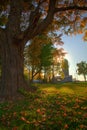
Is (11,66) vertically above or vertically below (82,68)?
below

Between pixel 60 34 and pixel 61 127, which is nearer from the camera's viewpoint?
pixel 61 127

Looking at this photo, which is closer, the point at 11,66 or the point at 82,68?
the point at 11,66

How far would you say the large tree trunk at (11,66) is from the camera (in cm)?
1291

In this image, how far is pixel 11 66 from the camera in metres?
13.4

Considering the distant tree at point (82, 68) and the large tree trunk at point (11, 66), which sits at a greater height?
the distant tree at point (82, 68)

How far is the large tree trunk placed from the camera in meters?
12.9

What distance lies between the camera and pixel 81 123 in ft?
21.1

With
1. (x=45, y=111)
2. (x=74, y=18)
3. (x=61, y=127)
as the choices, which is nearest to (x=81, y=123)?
(x=61, y=127)

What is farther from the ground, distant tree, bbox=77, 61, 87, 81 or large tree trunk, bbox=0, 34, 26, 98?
distant tree, bbox=77, 61, 87, 81

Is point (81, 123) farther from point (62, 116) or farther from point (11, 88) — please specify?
point (11, 88)

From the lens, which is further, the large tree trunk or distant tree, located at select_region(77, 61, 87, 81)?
distant tree, located at select_region(77, 61, 87, 81)

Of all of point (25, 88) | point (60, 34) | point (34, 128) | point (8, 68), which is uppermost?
point (60, 34)

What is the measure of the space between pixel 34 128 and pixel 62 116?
4.27 feet

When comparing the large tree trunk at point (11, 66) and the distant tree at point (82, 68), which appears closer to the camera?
the large tree trunk at point (11, 66)
